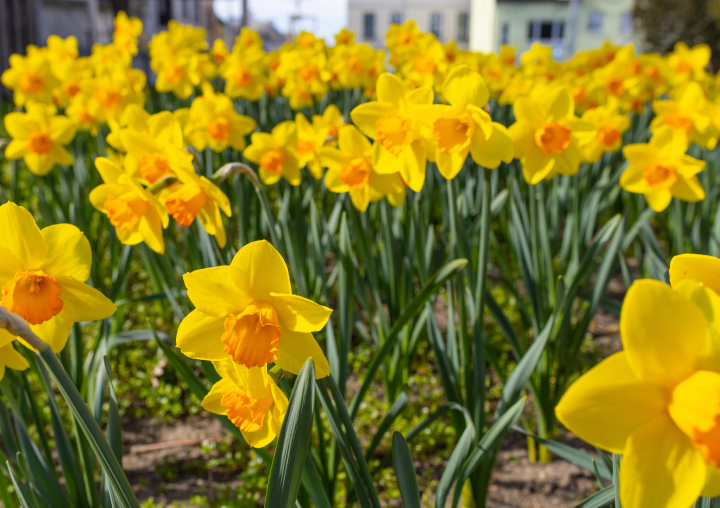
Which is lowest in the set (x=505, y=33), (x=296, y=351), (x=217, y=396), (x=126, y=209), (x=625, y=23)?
(x=217, y=396)

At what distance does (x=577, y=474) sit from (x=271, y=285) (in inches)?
55.5

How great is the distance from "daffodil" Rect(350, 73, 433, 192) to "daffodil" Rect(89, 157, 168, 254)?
528 millimetres

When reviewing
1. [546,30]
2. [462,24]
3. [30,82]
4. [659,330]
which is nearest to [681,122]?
[659,330]

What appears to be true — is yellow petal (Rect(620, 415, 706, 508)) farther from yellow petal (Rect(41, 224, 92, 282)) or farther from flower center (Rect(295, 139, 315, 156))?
flower center (Rect(295, 139, 315, 156))

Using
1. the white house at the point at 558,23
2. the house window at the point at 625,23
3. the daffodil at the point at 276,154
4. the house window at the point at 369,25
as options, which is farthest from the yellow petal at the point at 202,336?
the house window at the point at 369,25

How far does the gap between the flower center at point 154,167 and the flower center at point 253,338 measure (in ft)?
2.55

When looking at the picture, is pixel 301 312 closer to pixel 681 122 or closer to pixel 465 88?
pixel 465 88

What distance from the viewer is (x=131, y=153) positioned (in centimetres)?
146

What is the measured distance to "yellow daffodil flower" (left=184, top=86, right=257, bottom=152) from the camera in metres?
2.13

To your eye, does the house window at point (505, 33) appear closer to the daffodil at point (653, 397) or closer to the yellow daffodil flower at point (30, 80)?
the yellow daffodil flower at point (30, 80)

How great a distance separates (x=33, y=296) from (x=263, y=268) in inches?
13.8

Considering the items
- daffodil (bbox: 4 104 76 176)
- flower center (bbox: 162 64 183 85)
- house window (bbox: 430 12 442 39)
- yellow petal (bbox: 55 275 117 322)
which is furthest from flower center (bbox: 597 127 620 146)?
house window (bbox: 430 12 442 39)

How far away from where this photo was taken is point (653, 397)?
19.6 inches

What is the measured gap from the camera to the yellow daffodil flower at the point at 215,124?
2131mm
